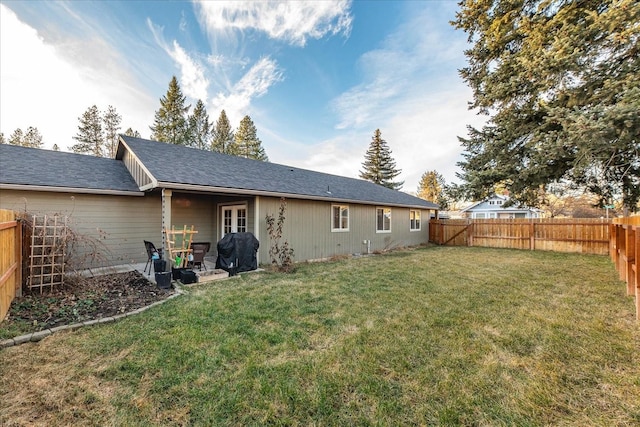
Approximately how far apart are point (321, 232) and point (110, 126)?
1059 inches

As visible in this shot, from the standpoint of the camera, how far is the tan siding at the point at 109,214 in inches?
254

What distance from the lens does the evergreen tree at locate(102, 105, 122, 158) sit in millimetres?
24422

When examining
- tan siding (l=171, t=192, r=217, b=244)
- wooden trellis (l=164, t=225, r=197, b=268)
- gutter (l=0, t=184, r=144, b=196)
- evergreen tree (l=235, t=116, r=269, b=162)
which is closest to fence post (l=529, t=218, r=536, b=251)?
tan siding (l=171, t=192, r=217, b=244)

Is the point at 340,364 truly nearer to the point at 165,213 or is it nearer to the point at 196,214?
the point at 165,213

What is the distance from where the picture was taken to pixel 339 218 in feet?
33.4

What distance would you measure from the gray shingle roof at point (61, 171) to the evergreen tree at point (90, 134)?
67.3 feet

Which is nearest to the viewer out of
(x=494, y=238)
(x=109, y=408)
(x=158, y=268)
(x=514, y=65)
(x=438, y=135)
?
(x=109, y=408)

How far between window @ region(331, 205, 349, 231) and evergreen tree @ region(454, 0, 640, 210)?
4.27 meters

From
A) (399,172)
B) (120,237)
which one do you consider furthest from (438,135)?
(399,172)

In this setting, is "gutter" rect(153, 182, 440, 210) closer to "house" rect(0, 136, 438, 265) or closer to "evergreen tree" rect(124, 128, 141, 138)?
"house" rect(0, 136, 438, 265)

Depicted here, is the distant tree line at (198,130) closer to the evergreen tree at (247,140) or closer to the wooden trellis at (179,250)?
the evergreen tree at (247,140)

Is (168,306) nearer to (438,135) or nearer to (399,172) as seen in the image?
(438,135)

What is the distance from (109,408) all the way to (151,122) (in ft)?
90.5

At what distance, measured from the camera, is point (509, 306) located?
4.32 meters
